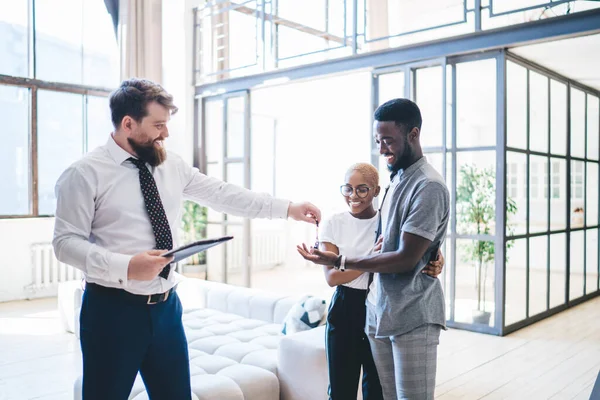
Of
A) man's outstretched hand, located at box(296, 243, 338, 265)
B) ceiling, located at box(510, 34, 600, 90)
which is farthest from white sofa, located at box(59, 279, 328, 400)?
ceiling, located at box(510, 34, 600, 90)

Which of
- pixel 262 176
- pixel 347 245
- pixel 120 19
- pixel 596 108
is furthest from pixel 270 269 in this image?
pixel 347 245

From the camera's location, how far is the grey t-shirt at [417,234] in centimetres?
161

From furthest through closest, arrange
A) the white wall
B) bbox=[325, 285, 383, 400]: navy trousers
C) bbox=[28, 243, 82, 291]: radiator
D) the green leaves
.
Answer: the green leaves < bbox=[28, 243, 82, 291]: radiator < the white wall < bbox=[325, 285, 383, 400]: navy trousers

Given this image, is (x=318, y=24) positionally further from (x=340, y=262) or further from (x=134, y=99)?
(x=340, y=262)

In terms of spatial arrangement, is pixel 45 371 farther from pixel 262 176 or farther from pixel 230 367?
pixel 262 176

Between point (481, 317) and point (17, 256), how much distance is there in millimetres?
5127

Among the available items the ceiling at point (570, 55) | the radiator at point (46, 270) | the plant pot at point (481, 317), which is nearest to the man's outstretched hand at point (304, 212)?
the plant pot at point (481, 317)

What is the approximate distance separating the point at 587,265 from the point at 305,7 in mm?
4887

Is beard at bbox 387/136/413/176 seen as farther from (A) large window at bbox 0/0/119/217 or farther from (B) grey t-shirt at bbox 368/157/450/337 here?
(A) large window at bbox 0/0/119/217

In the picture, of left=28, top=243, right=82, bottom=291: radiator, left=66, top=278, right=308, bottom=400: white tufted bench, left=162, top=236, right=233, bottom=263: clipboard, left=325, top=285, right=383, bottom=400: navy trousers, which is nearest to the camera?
left=162, top=236, right=233, bottom=263: clipboard

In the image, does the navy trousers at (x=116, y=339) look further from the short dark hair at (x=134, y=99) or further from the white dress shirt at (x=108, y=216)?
the short dark hair at (x=134, y=99)

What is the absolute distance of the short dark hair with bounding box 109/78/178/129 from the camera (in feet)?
5.58

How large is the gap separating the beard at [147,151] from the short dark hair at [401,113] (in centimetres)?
73

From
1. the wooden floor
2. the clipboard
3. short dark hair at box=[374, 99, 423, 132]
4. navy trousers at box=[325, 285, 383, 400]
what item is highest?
short dark hair at box=[374, 99, 423, 132]
